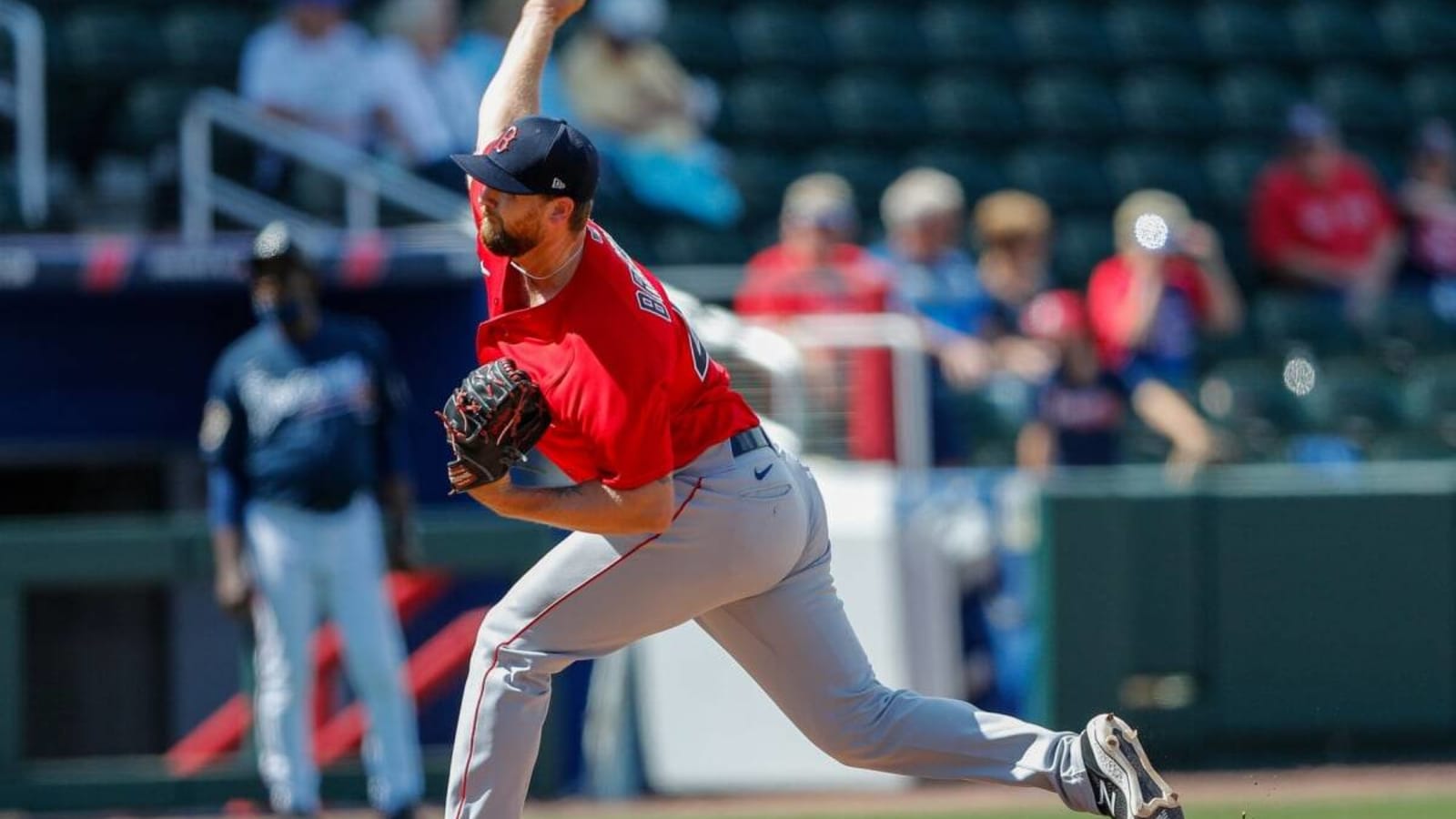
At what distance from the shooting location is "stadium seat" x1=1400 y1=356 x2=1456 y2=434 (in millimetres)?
10445

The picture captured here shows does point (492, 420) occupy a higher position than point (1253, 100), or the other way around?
point (1253, 100)

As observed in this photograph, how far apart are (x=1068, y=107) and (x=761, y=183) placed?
75.4 inches

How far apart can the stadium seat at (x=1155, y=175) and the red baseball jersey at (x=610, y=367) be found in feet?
25.9

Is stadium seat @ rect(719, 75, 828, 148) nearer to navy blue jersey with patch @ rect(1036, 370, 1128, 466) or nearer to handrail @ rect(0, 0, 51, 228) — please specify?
navy blue jersey with patch @ rect(1036, 370, 1128, 466)

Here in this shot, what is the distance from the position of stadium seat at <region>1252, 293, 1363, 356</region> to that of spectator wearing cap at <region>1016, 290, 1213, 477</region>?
189 cm

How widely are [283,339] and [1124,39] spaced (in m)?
6.82

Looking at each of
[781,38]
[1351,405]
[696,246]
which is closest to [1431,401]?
[1351,405]

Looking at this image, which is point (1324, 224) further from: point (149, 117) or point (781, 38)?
point (149, 117)

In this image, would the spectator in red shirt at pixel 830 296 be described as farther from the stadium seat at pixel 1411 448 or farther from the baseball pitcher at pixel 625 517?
the baseball pitcher at pixel 625 517

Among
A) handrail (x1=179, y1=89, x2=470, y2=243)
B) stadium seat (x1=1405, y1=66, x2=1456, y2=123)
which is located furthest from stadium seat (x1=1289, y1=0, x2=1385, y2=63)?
handrail (x1=179, y1=89, x2=470, y2=243)

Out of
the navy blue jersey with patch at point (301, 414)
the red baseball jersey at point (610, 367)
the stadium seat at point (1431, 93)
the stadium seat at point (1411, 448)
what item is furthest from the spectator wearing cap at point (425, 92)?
the stadium seat at point (1431, 93)

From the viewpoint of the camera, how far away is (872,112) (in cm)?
1198

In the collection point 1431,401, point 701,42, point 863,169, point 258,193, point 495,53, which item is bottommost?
point 1431,401

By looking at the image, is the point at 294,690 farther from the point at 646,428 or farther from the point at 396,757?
the point at 646,428
